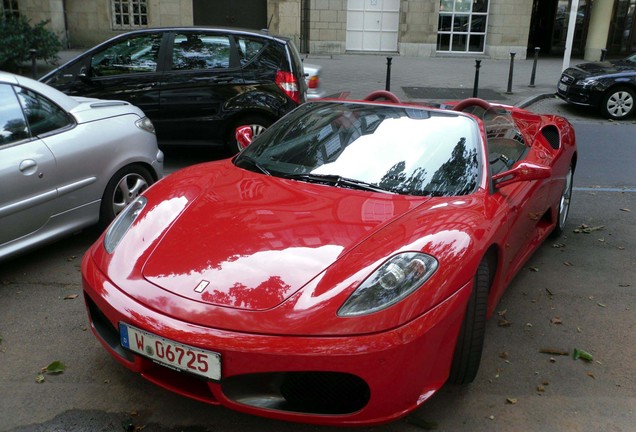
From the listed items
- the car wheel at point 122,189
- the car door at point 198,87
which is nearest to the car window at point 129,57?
the car door at point 198,87

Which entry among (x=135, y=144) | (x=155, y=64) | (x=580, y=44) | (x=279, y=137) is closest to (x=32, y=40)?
(x=155, y=64)

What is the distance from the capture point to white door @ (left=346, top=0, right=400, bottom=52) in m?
20.1

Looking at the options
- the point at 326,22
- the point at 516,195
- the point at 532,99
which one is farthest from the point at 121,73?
the point at 326,22

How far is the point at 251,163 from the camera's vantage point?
3.80m

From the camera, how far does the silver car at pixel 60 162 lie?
4078mm

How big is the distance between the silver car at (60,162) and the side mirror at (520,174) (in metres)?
2.91

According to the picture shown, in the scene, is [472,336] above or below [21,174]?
below

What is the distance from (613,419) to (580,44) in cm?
2227

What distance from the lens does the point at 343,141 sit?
3.76m

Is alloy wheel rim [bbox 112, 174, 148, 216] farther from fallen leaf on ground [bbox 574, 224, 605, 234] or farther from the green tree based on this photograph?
the green tree

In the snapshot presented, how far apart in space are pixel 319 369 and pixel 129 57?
19.8 ft

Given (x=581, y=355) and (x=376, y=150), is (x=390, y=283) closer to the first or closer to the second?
(x=376, y=150)

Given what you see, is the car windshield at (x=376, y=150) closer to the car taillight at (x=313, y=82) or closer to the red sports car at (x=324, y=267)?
the red sports car at (x=324, y=267)

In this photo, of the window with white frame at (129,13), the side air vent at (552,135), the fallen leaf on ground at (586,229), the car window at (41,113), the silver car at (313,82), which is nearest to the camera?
the car window at (41,113)
